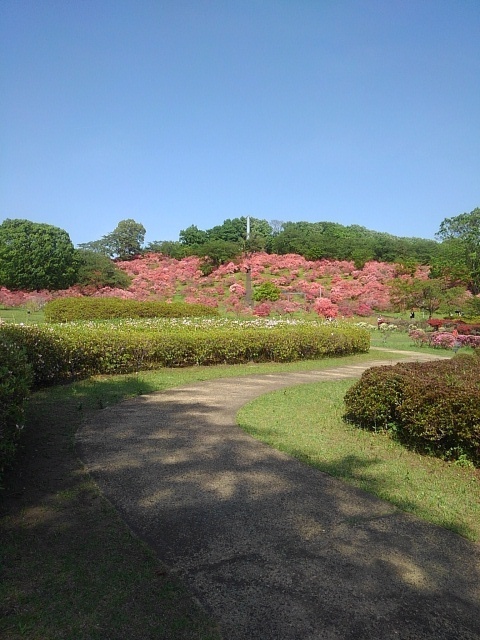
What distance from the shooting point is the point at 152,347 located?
880cm

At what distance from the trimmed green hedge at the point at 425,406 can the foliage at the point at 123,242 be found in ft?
157

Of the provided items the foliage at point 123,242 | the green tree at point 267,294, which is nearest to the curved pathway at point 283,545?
the green tree at point 267,294

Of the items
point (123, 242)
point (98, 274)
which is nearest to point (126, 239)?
point (123, 242)

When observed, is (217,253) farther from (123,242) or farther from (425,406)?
(425,406)

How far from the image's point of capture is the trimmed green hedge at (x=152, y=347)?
7.19 meters

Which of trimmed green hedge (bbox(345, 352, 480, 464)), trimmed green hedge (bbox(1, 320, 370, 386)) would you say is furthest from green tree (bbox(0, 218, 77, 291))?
trimmed green hedge (bbox(345, 352, 480, 464))

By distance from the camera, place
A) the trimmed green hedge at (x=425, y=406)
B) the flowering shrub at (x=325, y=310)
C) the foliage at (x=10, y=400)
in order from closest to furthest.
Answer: the foliage at (x=10, y=400), the trimmed green hedge at (x=425, y=406), the flowering shrub at (x=325, y=310)

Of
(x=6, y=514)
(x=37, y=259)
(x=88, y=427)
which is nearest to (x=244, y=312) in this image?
(x=37, y=259)

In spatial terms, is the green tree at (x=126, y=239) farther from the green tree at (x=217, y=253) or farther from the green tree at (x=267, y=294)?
the green tree at (x=267, y=294)

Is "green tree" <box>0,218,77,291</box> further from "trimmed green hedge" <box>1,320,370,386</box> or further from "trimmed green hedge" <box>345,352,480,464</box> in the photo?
"trimmed green hedge" <box>345,352,480,464</box>

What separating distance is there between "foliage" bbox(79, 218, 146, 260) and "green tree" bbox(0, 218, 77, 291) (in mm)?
21197

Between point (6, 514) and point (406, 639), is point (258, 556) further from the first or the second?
point (6, 514)

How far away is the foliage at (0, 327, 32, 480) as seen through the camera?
3209 mm

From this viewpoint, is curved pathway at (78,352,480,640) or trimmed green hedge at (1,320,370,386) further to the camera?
trimmed green hedge at (1,320,370,386)
